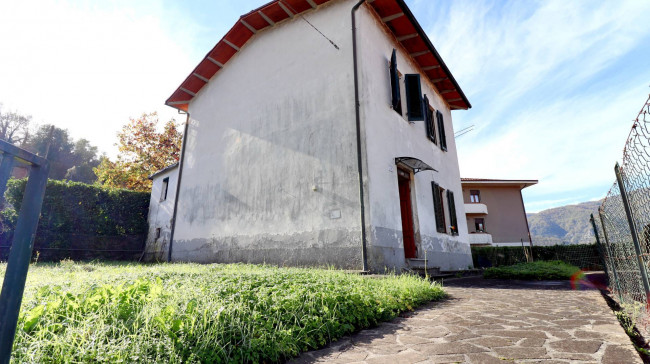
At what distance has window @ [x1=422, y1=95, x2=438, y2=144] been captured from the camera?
33.6 ft

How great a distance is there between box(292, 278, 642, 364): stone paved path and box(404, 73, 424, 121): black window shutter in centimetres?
612

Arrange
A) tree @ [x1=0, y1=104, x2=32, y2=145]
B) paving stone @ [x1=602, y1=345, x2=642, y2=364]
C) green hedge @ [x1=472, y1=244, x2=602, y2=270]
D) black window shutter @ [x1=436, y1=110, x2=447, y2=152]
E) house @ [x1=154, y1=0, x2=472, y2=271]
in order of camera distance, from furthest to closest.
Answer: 1. green hedge @ [x1=472, y1=244, x2=602, y2=270]
2. black window shutter @ [x1=436, y1=110, x2=447, y2=152]
3. house @ [x1=154, y1=0, x2=472, y2=271]
4. paving stone @ [x1=602, y1=345, x2=642, y2=364]
5. tree @ [x1=0, y1=104, x2=32, y2=145]

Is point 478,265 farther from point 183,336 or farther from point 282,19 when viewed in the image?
point 183,336

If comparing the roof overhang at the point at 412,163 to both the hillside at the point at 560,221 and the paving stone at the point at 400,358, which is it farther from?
the hillside at the point at 560,221

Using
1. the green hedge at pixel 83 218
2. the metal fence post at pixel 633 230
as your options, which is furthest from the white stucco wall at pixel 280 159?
the metal fence post at pixel 633 230

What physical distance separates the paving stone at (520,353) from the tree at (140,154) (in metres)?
22.5

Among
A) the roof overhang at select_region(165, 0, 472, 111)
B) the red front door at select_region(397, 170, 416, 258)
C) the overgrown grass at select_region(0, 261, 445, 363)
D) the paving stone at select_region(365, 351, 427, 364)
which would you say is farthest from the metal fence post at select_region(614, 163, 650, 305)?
the roof overhang at select_region(165, 0, 472, 111)

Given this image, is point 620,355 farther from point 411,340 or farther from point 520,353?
point 411,340

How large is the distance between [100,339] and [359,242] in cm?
483

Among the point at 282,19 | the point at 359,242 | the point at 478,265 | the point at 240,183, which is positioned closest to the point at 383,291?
the point at 359,242

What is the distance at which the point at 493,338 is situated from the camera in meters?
2.66

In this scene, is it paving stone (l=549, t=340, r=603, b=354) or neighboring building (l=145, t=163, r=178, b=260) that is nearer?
paving stone (l=549, t=340, r=603, b=354)

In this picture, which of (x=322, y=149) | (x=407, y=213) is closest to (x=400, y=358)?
(x=322, y=149)

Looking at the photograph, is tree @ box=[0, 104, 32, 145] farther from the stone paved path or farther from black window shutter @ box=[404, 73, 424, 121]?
black window shutter @ box=[404, 73, 424, 121]
